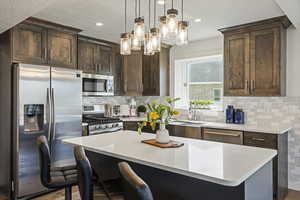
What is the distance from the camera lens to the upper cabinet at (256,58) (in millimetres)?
3175

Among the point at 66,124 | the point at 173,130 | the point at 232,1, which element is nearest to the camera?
the point at 232,1

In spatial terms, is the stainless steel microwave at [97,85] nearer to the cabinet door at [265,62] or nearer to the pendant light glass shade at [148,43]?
the pendant light glass shade at [148,43]

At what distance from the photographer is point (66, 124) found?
132 inches

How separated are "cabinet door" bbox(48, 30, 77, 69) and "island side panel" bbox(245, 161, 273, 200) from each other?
3027 mm

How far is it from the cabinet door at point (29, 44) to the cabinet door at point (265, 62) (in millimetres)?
3108

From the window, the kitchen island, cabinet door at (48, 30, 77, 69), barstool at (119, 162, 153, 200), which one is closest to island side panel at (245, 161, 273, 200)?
the kitchen island

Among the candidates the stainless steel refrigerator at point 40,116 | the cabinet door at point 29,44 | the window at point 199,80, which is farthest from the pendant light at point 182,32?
the window at point 199,80

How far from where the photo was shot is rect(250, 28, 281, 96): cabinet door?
3173mm

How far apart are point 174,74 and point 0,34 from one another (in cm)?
313

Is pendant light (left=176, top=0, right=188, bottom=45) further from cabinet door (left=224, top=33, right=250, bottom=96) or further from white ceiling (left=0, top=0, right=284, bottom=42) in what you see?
cabinet door (left=224, top=33, right=250, bottom=96)

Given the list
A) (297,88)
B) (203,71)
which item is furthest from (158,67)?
(297,88)

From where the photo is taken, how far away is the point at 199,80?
460 centimetres

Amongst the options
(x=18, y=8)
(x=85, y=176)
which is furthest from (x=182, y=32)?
(x=18, y=8)

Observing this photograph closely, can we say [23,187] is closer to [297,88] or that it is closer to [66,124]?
[66,124]
